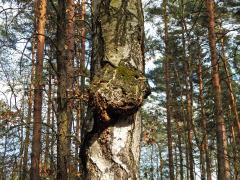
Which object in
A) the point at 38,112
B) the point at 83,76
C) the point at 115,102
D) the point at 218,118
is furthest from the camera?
the point at 218,118

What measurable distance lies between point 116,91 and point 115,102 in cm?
5

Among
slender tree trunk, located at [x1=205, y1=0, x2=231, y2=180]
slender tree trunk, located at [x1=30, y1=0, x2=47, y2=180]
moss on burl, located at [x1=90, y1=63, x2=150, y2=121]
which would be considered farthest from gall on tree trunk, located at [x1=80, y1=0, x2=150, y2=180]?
slender tree trunk, located at [x1=205, y1=0, x2=231, y2=180]

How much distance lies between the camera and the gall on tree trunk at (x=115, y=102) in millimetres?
1486

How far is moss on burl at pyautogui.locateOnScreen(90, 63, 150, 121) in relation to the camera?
149cm

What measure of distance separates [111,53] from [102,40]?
8 cm

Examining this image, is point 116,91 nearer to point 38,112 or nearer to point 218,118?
point 38,112

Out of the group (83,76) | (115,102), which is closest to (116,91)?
(115,102)

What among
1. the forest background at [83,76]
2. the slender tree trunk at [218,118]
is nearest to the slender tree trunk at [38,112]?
the forest background at [83,76]

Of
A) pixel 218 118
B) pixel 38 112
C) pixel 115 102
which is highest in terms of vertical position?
pixel 38 112

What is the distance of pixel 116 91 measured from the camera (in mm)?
1504

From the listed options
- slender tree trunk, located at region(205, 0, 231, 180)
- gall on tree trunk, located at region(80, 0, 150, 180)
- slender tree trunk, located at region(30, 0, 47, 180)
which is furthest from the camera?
slender tree trunk, located at region(205, 0, 231, 180)

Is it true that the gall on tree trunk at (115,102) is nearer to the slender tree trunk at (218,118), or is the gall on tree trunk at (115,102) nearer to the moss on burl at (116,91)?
the moss on burl at (116,91)

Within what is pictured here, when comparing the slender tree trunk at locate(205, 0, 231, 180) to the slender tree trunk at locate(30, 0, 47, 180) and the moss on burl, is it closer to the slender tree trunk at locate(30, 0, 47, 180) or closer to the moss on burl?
the slender tree trunk at locate(30, 0, 47, 180)

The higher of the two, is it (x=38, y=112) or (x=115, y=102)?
(x=38, y=112)
